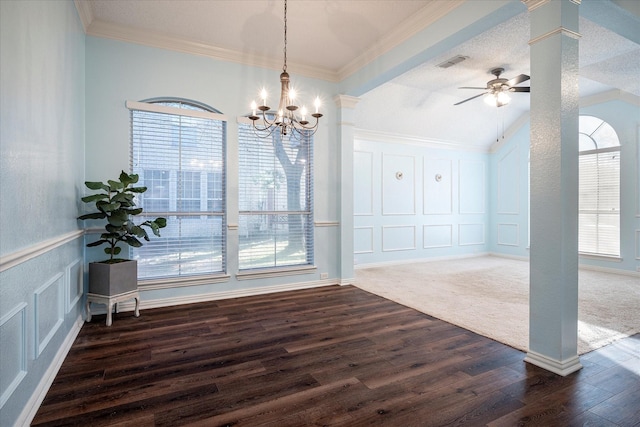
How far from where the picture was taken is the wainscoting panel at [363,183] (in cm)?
652

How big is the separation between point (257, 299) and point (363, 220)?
3083mm

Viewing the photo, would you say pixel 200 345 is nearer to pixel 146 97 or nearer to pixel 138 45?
pixel 146 97

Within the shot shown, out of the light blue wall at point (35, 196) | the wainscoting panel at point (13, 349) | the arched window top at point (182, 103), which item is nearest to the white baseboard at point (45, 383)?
the light blue wall at point (35, 196)

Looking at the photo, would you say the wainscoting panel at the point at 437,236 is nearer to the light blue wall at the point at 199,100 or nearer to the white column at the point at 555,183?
the light blue wall at the point at 199,100

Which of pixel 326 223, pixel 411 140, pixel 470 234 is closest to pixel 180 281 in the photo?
Result: pixel 326 223

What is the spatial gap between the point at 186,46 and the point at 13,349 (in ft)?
11.8

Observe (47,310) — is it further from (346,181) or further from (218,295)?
(346,181)

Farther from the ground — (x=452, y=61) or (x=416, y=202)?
(x=452, y=61)

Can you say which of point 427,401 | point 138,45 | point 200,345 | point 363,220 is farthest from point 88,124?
point 363,220

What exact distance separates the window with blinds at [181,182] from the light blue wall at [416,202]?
3.04m

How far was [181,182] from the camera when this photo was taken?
4074mm

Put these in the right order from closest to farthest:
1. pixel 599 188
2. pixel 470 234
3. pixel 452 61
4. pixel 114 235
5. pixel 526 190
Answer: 1. pixel 114 235
2. pixel 452 61
3. pixel 599 188
4. pixel 526 190
5. pixel 470 234

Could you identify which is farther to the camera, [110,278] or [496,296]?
[496,296]

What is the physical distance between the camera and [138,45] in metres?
3.86
